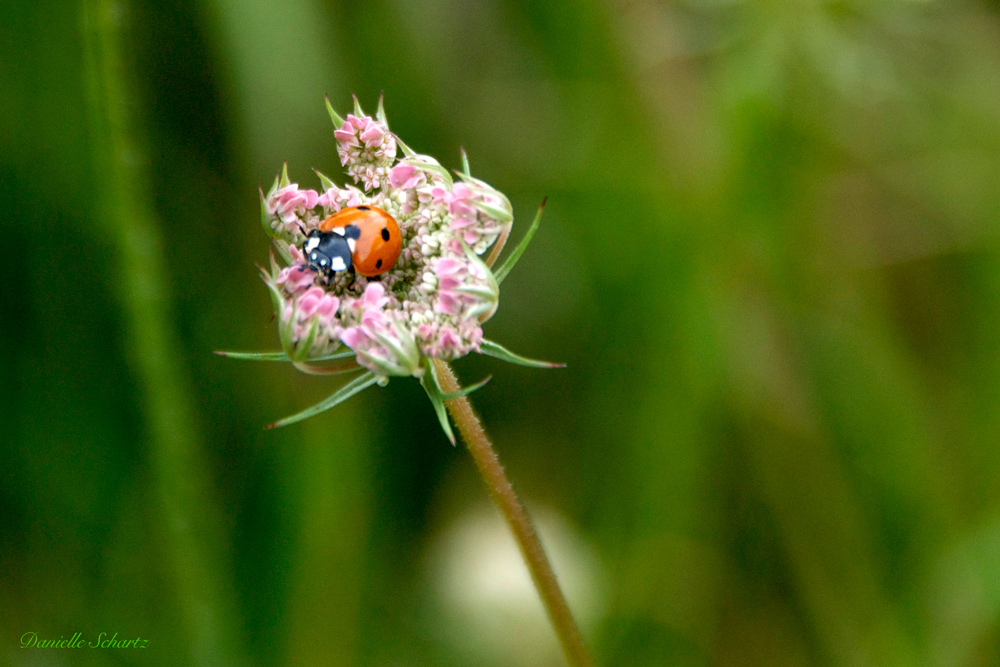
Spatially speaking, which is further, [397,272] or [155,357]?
[155,357]

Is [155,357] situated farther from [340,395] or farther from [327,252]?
[340,395]

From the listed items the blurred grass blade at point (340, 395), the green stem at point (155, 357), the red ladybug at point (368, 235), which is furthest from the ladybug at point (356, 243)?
the green stem at point (155, 357)

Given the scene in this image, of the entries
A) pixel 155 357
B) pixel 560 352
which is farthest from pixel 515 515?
pixel 560 352

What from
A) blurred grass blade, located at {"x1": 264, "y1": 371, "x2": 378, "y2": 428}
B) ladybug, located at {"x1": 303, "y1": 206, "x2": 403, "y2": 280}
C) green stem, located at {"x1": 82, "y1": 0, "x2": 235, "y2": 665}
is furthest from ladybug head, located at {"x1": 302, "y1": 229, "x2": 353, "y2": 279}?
green stem, located at {"x1": 82, "y1": 0, "x2": 235, "y2": 665}

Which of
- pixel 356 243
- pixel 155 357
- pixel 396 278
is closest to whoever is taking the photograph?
pixel 356 243

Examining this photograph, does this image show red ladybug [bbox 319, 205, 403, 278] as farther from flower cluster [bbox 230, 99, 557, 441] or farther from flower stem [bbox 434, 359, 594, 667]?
flower stem [bbox 434, 359, 594, 667]

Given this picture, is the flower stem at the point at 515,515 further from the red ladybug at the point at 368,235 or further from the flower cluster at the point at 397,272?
the red ladybug at the point at 368,235

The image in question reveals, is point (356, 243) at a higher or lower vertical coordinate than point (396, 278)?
higher
